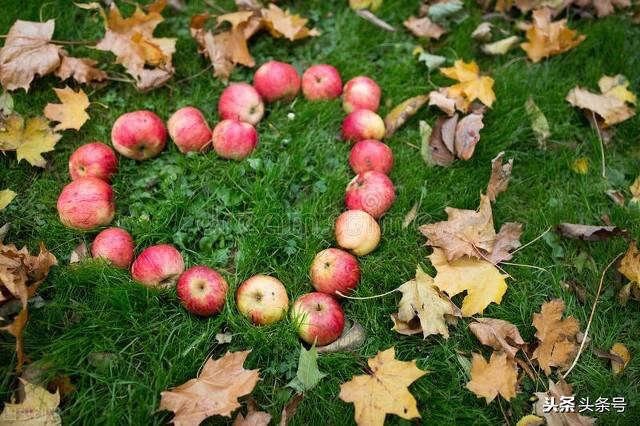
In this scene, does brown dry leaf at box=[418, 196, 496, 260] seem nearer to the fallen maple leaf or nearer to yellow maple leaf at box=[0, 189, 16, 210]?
the fallen maple leaf

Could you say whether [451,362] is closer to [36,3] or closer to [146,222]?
[146,222]

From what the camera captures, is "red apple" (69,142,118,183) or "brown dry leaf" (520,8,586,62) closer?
"red apple" (69,142,118,183)

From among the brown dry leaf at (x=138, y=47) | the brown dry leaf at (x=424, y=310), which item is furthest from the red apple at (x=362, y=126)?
the brown dry leaf at (x=138, y=47)

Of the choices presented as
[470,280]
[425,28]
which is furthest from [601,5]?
[470,280]

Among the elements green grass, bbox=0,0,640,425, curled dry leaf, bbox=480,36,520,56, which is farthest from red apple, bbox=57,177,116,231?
curled dry leaf, bbox=480,36,520,56

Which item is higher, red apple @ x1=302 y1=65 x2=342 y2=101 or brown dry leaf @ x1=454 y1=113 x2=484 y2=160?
red apple @ x1=302 y1=65 x2=342 y2=101
